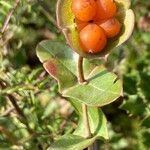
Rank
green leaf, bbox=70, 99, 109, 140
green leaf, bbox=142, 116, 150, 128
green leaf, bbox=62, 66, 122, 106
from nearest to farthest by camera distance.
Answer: green leaf, bbox=62, 66, 122, 106 → green leaf, bbox=70, 99, 109, 140 → green leaf, bbox=142, 116, 150, 128

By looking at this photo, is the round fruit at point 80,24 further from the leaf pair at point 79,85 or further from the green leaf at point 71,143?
the green leaf at point 71,143

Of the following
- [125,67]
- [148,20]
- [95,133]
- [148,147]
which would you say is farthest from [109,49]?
[148,20]

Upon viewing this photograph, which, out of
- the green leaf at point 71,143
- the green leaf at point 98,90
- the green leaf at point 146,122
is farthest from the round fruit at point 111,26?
the green leaf at point 146,122

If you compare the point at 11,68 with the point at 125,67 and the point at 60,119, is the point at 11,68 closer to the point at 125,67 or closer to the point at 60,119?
the point at 60,119

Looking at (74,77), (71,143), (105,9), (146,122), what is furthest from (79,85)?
(146,122)

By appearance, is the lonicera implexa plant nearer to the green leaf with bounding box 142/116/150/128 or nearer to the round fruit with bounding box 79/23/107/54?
the round fruit with bounding box 79/23/107/54

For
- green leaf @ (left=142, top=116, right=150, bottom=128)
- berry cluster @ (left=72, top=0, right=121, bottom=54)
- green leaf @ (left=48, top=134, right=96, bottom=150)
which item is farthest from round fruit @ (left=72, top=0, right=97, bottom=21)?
green leaf @ (left=142, top=116, right=150, bottom=128)
